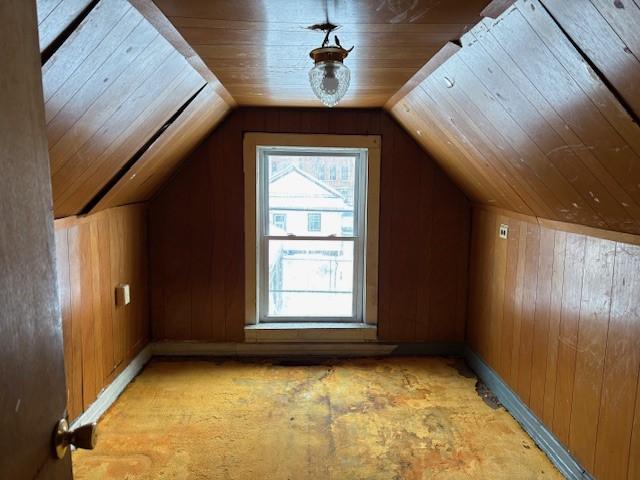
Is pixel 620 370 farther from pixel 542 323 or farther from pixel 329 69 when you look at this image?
pixel 329 69

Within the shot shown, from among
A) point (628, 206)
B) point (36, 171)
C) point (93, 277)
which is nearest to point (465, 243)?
point (628, 206)

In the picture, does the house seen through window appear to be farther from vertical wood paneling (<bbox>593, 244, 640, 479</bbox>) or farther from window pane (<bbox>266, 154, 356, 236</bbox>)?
vertical wood paneling (<bbox>593, 244, 640, 479</bbox>)

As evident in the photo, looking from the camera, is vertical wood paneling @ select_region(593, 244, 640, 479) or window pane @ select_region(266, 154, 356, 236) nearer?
vertical wood paneling @ select_region(593, 244, 640, 479)

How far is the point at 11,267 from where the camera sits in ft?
2.29

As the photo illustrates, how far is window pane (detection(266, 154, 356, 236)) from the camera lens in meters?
3.71

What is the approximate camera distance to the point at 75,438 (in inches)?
34.8

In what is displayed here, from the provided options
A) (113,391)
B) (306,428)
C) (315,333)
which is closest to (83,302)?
(113,391)

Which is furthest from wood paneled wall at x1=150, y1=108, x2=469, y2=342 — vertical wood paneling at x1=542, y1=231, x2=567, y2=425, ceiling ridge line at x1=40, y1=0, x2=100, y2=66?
ceiling ridge line at x1=40, y1=0, x2=100, y2=66

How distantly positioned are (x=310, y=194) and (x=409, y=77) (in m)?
1.57

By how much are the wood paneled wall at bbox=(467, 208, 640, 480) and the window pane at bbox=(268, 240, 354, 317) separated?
3.80 ft

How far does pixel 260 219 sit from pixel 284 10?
2.34 meters

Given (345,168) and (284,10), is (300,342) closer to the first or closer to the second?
(345,168)

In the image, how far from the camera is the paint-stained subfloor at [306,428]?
225 cm

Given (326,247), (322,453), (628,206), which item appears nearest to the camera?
(628,206)
